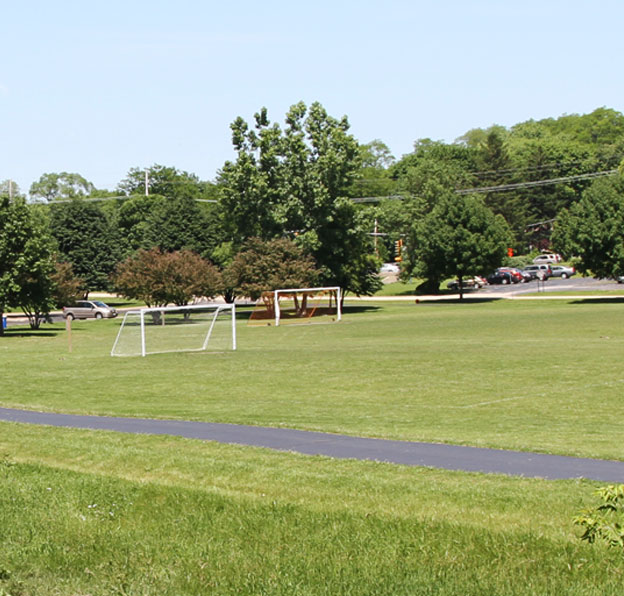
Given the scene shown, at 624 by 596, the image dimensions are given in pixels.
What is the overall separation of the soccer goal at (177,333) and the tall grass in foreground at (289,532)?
28.2 metres

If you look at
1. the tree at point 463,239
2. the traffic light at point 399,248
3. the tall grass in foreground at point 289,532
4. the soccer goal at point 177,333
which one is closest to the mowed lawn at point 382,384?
the soccer goal at point 177,333

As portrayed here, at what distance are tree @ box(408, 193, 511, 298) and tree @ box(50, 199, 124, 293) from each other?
35803 millimetres

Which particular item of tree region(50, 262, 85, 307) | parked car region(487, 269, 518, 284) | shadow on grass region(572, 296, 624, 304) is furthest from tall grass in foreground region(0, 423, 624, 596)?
parked car region(487, 269, 518, 284)

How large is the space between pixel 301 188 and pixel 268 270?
31.1ft

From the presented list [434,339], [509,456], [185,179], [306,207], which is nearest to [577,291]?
[306,207]

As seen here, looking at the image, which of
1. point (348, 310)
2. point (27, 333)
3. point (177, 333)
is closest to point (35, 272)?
point (27, 333)

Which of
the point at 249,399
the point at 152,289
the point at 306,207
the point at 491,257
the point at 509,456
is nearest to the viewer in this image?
the point at 509,456

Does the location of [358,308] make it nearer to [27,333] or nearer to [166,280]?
[166,280]

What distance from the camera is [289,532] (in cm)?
767

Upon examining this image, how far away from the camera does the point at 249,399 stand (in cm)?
2267

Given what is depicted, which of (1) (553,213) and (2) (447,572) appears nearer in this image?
(2) (447,572)

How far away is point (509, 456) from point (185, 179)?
178m

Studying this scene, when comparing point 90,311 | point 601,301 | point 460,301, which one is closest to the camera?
point 601,301

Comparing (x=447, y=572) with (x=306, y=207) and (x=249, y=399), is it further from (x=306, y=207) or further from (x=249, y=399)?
(x=306, y=207)
